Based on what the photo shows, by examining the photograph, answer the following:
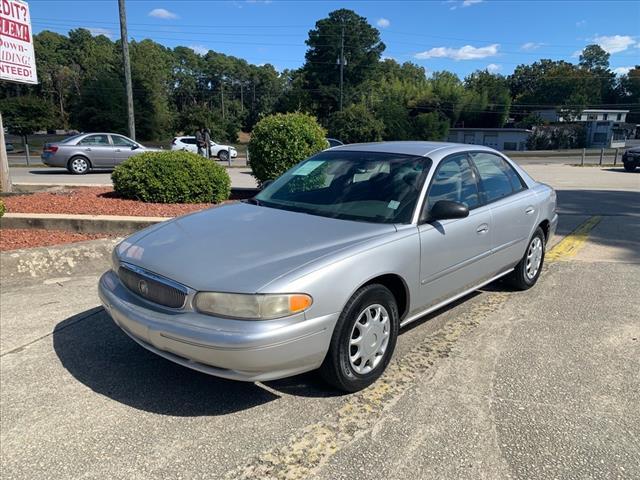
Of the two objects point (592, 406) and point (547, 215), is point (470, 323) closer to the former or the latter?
point (592, 406)

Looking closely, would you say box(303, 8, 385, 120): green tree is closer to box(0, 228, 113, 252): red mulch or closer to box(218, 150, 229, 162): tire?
box(218, 150, 229, 162): tire

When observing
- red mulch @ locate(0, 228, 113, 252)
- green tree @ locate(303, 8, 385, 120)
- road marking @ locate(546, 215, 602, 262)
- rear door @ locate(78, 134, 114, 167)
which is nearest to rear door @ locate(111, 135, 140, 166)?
rear door @ locate(78, 134, 114, 167)

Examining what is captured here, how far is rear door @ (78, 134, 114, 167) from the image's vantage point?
60.5 feet

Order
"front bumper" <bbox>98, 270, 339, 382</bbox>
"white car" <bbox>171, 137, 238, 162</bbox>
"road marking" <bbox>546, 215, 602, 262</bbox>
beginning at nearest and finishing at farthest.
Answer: "front bumper" <bbox>98, 270, 339, 382</bbox> → "road marking" <bbox>546, 215, 602, 262</bbox> → "white car" <bbox>171, 137, 238, 162</bbox>

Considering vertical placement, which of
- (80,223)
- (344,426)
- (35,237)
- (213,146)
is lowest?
(344,426)

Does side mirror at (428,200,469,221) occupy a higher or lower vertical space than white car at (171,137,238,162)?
lower

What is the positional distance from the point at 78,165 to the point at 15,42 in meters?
10.3

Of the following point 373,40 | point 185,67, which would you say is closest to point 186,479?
point 373,40

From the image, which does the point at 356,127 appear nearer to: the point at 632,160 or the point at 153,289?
the point at 632,160

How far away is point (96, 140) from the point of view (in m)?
18.7

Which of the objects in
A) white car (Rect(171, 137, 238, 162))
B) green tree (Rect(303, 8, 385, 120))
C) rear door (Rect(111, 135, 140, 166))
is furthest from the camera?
green tree (Rect(303, 8, 385, 120))

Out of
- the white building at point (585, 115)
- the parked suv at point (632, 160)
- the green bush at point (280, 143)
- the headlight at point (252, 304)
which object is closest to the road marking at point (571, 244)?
the green bush at point (280, 143)

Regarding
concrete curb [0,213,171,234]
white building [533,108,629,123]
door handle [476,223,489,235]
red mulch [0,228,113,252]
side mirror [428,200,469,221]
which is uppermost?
white building [533,108,629,123]

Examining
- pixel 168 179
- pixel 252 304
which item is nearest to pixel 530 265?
pixel 252 304
